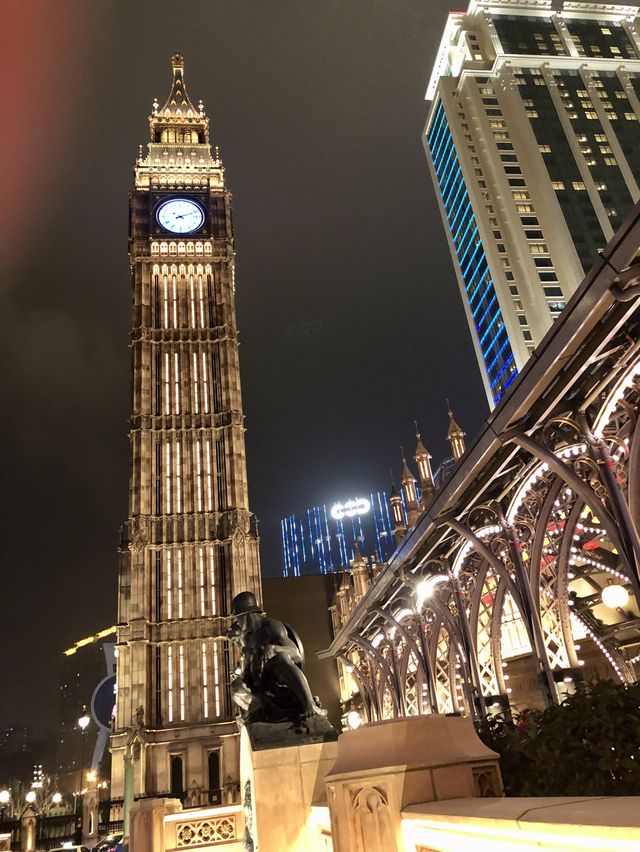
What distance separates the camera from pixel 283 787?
26.1 feet

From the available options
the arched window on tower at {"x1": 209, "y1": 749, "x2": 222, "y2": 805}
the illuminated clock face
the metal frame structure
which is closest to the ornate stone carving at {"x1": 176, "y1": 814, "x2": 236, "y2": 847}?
the metal frame structure

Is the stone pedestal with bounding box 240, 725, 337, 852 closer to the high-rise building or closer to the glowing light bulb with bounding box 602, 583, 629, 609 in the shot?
the glowing light bulb with bounding box 602, 583, 629, 609

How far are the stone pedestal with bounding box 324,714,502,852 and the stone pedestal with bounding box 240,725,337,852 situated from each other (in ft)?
10.2

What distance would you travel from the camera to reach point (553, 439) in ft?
38.4

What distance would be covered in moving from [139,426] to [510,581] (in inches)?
1902

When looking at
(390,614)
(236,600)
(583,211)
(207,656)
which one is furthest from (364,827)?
(583,211)

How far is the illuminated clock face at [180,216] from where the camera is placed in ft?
221

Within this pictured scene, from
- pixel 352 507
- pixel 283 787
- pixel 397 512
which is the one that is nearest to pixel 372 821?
pixel 283 787

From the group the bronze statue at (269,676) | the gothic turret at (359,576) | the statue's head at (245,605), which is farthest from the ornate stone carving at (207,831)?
the gothic turret at (359,576)

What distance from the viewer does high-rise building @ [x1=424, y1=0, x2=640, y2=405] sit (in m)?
75.1

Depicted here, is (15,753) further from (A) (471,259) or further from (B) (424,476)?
(A) (471,259)

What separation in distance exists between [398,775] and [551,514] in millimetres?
9811

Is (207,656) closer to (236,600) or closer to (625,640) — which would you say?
(625,640)

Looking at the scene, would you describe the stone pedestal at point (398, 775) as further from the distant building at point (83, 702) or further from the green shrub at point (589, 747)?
the distant building at point (83, 702)
